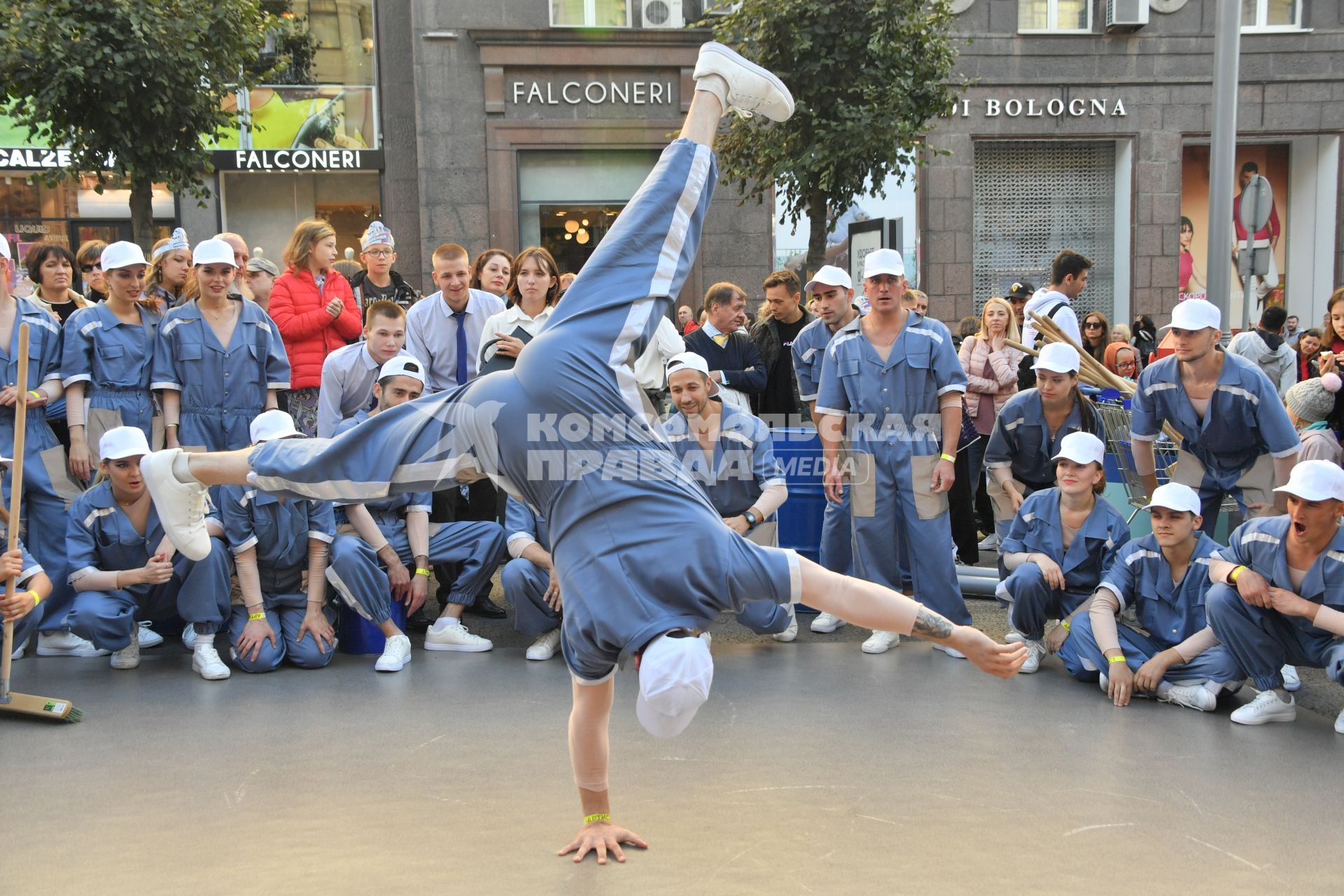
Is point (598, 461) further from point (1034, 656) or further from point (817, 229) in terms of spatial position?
point (817, 229)

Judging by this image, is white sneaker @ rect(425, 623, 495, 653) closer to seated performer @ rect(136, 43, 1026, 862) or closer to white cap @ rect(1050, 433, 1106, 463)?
seated performer @ rect(136, 43, 1026, 862)

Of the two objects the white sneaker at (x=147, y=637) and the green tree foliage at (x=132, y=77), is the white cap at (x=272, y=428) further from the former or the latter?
the green tree foliage at (x=132, y=77)

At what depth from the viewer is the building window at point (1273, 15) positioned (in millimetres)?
16062

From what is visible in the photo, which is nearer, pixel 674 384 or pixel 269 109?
pixel 674 384

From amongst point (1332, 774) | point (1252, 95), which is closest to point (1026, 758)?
point (1332, 774)

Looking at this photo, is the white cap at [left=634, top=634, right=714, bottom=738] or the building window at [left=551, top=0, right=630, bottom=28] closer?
the white cap at [left=634, top=634, right=714, bottom=738]

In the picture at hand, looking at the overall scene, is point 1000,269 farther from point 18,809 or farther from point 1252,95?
point 18,809

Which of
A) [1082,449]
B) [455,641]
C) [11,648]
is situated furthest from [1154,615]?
[11,648]

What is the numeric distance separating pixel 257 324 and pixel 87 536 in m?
1.38

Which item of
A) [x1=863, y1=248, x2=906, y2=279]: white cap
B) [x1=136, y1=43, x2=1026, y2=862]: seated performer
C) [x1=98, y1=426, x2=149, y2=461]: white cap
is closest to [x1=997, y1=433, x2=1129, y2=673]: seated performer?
[x1=863, y1=248, x2=906, y2=279]: white cap

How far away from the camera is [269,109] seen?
1523 cm

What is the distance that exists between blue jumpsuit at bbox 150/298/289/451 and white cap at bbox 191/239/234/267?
273 mm

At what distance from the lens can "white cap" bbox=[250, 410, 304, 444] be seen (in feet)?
12.7

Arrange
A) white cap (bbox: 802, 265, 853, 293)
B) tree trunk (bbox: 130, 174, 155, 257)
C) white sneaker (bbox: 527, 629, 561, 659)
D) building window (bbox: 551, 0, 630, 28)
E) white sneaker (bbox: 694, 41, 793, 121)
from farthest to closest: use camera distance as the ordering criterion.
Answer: building window (bbox: 551, 0, 630, 28), tree trunk (bbox: 130, 174, 155, 257), white cap (bbox: 802, 265, 853, 293), white sneaker (bbox: 527, 629, 561, 659), white sneaker (bbox: 694, 41, 793, 121)
